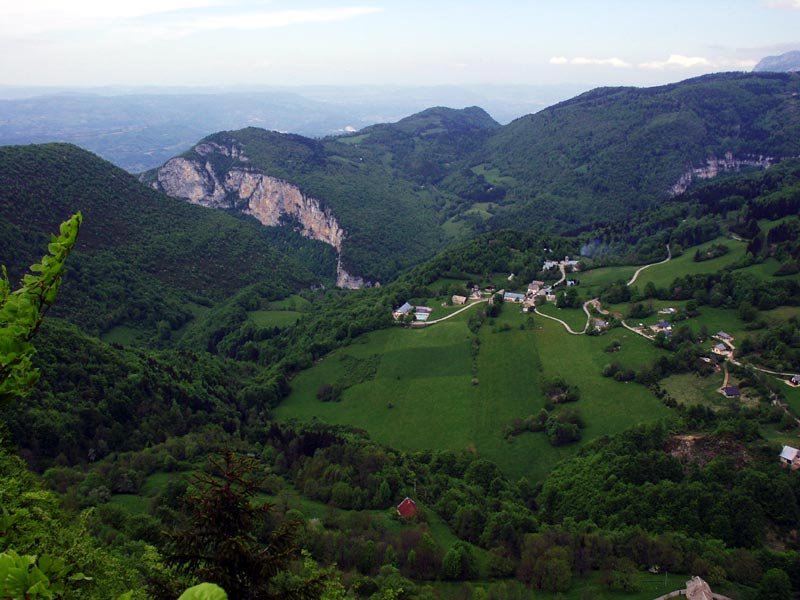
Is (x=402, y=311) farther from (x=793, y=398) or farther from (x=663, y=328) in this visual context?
(x=793, y=398)

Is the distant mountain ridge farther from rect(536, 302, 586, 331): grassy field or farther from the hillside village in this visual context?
rect(536, 302, 586, 331): grassy field

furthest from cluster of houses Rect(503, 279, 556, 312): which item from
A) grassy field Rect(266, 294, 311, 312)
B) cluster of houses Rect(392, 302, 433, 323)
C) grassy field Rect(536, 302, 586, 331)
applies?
grassy field Rect(266, 294, 311, 312)

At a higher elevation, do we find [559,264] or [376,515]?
[559,264]

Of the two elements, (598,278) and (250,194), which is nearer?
(598,278)

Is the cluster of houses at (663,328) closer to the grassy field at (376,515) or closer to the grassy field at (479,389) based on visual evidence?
the grassy field at (479,389)

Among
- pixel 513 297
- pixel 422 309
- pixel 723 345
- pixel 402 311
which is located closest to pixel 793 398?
pixel 723 345

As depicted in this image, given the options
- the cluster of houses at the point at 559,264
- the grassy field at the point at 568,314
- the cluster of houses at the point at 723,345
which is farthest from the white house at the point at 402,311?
the cluster of houses at the point at 723,345

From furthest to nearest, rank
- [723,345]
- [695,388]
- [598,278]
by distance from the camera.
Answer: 1. [598,278]
2. [723,345]
3. [695,388]
